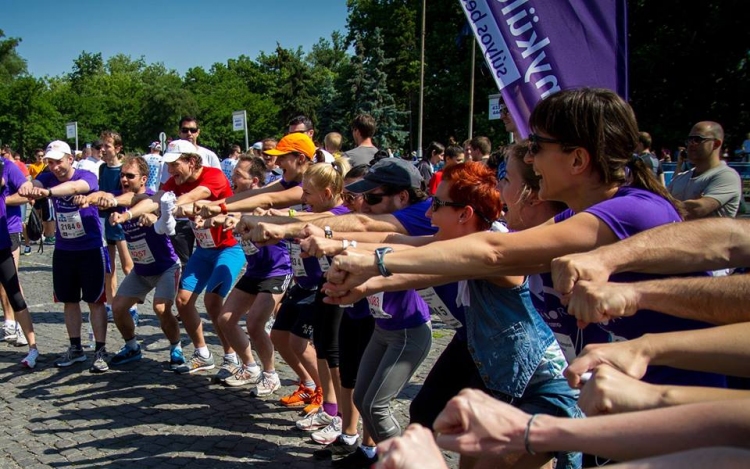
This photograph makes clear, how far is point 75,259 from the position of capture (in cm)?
664

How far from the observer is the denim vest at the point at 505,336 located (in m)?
2.92

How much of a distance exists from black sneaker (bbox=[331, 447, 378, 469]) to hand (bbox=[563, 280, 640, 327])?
2.87 meters

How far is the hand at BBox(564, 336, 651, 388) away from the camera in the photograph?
160 cm

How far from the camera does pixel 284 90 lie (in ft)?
201

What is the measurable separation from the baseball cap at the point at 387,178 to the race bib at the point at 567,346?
1512 millimetres

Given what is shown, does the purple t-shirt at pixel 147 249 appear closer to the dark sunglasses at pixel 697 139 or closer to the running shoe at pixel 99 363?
the running shoe at pixel 99 363

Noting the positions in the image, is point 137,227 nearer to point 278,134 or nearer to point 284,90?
point 284,90

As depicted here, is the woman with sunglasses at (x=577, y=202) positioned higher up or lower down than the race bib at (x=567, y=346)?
higher up

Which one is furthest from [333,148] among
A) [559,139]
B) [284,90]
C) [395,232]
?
[284,90]

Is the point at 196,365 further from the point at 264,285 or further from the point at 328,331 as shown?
the point at 328,331

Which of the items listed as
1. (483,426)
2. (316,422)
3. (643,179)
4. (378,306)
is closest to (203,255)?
(316,422)

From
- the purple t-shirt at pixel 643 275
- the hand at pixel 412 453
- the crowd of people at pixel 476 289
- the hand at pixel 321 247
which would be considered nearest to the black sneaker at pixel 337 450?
the crowd of people at pixel 476 289

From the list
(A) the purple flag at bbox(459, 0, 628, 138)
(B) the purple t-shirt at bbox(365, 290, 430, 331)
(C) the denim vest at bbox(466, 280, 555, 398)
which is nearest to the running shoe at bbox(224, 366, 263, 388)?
(B) the purple t-shirt at bbox(365, 290, 430, 331)

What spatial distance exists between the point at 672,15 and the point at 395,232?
999 inches
